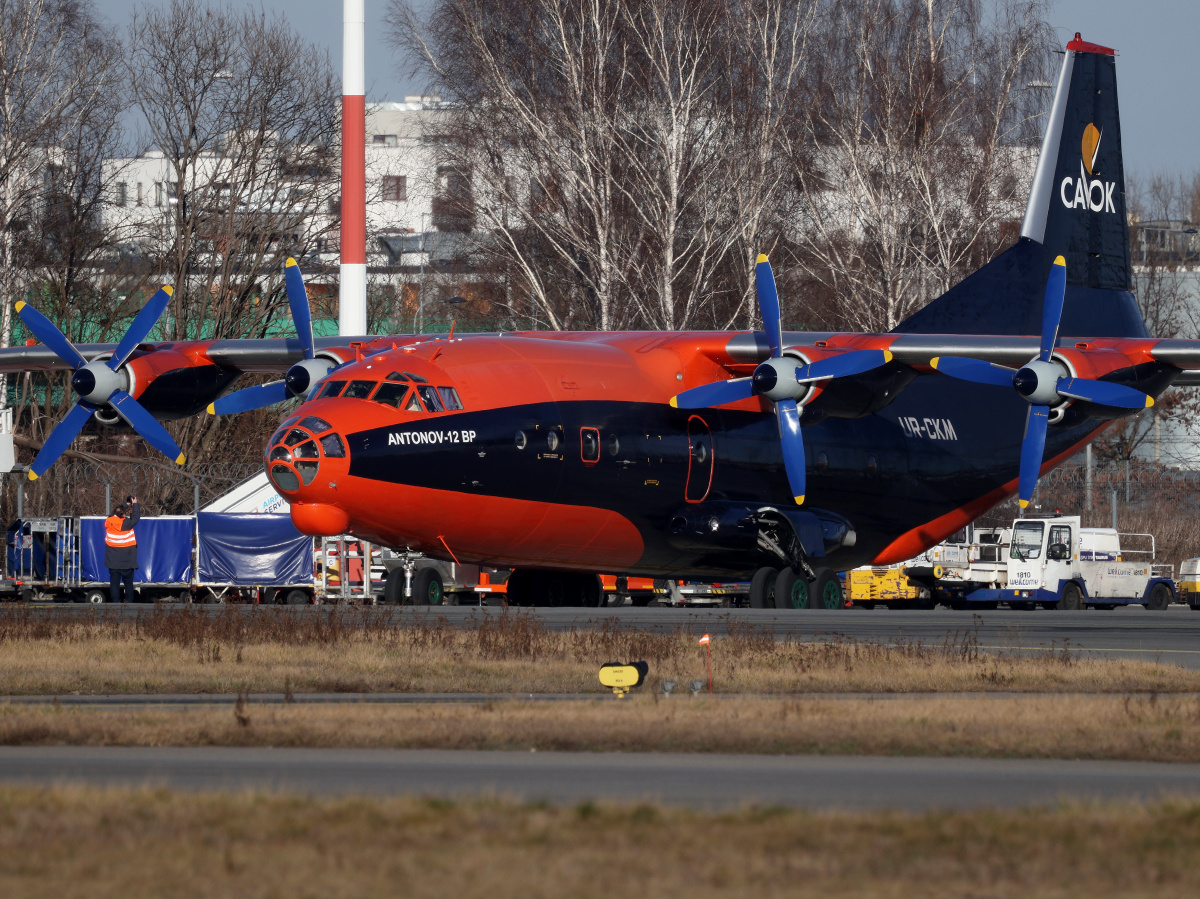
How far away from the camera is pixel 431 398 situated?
76.1ft

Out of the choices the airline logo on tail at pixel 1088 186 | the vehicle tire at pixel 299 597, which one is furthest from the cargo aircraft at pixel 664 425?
the vehicle tire at pixel 299 597

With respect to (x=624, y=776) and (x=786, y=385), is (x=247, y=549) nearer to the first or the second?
(x=786, y=385)

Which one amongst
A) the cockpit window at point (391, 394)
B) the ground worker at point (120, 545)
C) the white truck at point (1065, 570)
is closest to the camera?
the cockpit window at point (391, 394)

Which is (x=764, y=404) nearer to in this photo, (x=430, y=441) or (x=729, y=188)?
(x=430, y=441)

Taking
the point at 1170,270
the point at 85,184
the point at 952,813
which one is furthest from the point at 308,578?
the point at 1170,270

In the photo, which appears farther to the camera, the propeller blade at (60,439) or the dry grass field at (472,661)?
the propeller blade at (60,439)

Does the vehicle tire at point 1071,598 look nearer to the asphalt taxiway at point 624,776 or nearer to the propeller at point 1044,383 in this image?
the propeller at point 1044,383

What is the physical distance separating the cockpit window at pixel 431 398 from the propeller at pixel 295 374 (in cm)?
460

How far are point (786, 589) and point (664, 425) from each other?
4.06 meters

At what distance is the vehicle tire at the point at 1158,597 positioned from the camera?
41812 mm

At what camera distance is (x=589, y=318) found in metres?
46.5

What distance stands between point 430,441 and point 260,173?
1280 inches

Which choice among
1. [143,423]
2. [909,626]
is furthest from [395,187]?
[909,626]

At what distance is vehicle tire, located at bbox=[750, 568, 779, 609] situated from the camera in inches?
1113
